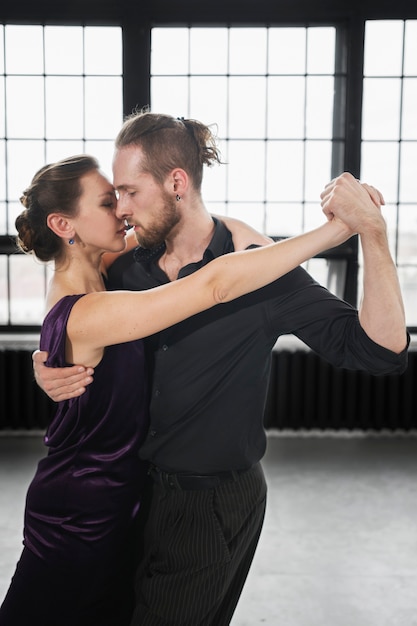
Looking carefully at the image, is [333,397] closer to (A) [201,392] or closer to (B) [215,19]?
(B) [215,19]

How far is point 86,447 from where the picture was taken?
1.85 meters

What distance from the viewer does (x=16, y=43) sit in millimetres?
5926

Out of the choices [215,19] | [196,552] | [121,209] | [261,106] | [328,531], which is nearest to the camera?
[196,552]

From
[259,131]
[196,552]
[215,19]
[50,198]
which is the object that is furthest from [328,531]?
[215,19]

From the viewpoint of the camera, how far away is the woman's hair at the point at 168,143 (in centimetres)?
189

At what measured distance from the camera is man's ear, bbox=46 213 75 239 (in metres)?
1.92

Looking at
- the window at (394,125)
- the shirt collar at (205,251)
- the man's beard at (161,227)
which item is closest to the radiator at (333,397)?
the window at (394,125)

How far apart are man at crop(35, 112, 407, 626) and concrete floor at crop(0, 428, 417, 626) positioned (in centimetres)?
162

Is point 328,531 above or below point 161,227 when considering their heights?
below

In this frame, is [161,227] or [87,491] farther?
[161,227]

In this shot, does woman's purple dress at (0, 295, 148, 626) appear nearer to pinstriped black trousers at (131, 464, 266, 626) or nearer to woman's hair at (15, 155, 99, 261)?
pinstriped black trousers at (131, 464, 266, 626)

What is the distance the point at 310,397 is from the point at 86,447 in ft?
13.5

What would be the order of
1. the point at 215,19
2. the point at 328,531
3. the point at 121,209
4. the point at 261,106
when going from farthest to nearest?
the point at 261,106
the point at 215,19
the point at 328,531
the point at 121,209

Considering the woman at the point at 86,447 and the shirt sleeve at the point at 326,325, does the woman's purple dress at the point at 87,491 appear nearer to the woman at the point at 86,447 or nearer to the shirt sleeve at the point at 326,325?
the woman at the point at 86,447
